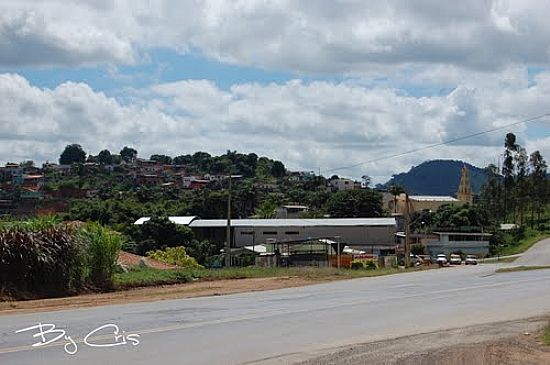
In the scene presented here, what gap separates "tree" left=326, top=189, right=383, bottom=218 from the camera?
124 metres

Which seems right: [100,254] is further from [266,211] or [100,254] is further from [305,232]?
[266,211]

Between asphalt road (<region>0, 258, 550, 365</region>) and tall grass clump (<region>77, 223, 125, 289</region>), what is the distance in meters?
4.40

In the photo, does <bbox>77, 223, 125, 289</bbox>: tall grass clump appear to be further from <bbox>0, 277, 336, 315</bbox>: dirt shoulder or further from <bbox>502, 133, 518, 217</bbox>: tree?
<bbox>502, 133, 518, 217</bbox>: tree

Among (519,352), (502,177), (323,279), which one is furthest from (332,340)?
(502,177)

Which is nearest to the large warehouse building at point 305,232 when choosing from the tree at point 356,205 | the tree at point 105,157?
the tree at point 356,205

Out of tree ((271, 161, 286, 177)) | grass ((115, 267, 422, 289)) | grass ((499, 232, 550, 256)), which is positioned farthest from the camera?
tree ((271, 161, 286, 177))

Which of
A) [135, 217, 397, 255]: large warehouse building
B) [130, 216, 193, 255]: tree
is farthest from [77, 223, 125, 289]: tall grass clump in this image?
[135, 217, 397, 255]: large warehouse building

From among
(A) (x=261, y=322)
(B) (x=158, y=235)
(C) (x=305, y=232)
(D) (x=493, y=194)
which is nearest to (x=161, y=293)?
(A) (x=261, y=322)

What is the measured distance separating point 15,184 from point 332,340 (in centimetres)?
11802

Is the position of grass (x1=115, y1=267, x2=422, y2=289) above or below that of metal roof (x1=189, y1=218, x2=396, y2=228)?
below

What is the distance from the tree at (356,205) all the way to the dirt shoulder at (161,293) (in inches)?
3476

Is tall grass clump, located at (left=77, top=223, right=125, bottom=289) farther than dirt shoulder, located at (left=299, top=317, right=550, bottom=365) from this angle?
Yes

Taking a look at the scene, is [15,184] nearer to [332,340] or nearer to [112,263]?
[112,263]

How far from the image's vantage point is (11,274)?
2370 centimetres
